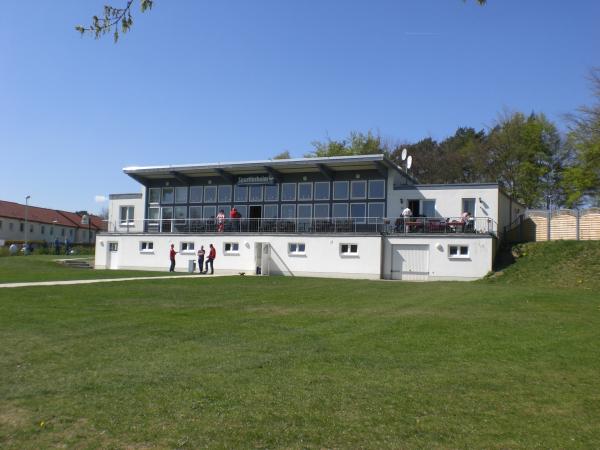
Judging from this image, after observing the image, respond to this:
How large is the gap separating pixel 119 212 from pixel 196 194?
6749mm

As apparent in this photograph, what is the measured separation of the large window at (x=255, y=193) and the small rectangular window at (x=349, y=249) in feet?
23.5

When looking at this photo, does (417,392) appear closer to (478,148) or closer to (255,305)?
(255,305)

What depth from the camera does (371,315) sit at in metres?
12.4

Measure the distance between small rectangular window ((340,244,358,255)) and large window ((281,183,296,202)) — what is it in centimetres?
530

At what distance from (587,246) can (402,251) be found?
8.58 m

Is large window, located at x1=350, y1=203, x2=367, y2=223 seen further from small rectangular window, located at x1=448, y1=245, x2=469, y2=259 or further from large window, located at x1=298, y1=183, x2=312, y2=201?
small rectangular window, located at x1=448, y1=245, x2=469, y2=259

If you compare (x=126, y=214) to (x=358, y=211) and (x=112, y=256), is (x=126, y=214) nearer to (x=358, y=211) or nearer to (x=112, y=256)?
(x=112, y=256)

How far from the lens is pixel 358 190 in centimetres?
3253

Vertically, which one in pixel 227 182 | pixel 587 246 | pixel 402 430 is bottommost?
pixel 402 430

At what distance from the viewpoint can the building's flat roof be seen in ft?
103

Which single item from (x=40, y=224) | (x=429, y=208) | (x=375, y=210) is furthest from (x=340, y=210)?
(x=40, y=224)

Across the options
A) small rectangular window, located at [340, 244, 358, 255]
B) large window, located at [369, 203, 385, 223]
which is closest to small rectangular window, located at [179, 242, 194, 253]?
small rectangular window, located at [340, 244, 358, 255]

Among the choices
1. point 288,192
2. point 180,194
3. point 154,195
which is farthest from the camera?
point 154,195

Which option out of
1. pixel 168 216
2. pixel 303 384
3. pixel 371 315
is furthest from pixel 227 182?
pixel 303 384
